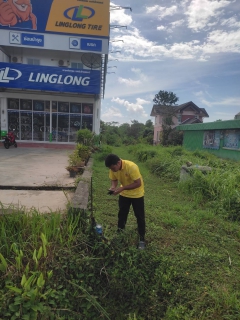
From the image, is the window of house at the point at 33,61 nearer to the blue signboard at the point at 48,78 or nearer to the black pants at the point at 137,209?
the blue signboard at the point at 48,78

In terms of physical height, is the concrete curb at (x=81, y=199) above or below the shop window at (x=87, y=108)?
below

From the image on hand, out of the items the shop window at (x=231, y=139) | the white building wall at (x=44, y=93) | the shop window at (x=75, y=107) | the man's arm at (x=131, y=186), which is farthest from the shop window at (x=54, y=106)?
the man's arm at (x=131, y=186)

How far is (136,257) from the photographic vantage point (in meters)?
2.81

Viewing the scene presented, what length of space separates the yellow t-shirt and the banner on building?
16442mm

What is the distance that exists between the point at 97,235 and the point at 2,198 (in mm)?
2427

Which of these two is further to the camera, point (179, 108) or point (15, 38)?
point (179, 108)

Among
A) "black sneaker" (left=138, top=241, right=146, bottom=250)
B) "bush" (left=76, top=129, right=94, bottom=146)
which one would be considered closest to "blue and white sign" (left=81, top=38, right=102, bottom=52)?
"bush" (left=76, top=129, right=94, bottom=146)

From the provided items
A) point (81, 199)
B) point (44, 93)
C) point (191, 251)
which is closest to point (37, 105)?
point (44, 93)

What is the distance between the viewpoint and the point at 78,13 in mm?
17031

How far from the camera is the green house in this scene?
13.6 meters

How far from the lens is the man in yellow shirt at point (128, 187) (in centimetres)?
296

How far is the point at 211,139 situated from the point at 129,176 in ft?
49.2

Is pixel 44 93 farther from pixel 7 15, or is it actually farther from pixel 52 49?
pixel 7 15

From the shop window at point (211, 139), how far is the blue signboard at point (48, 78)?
332 inches
